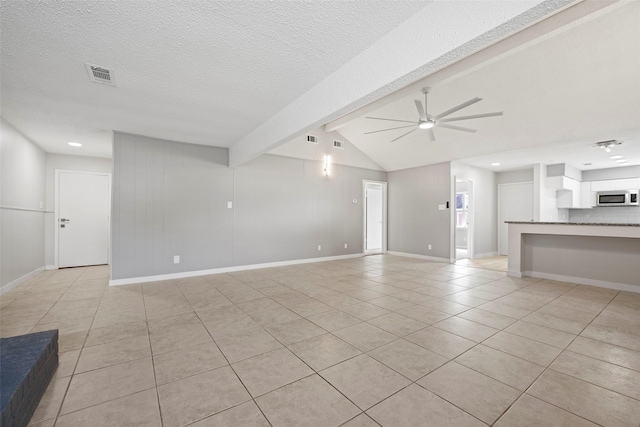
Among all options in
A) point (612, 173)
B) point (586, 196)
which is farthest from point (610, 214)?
point (612, 173)

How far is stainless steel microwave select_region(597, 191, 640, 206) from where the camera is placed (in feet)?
21.5

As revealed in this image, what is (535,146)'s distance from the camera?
5316mm

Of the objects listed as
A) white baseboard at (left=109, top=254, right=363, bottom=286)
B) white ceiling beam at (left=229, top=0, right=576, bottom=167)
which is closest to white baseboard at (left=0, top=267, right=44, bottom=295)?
white baseboard at (left=109, top=254, right=363, bottom=286)

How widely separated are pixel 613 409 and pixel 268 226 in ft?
17.4

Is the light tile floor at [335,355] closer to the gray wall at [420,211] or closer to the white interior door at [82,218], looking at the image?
the white interior door at [82,218]

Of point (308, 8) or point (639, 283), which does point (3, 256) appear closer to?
point (308, 8)

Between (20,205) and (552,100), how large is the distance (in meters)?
8.50

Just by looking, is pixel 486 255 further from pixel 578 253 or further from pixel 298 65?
pixel 298 65

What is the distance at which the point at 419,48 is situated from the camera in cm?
172

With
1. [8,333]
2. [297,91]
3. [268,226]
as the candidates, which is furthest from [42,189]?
[297,91]

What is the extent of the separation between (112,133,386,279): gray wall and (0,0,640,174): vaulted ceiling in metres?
0.50

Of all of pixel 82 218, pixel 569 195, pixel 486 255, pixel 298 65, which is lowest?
pixel 486 255

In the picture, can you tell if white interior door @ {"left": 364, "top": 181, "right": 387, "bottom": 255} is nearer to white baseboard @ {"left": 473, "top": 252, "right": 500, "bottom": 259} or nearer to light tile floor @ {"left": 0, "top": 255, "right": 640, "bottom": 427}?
white baseboard @ {"left": 473, "top": 252, "right": 500, "bottom": 259}

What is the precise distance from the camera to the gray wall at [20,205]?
3773 millimetres
